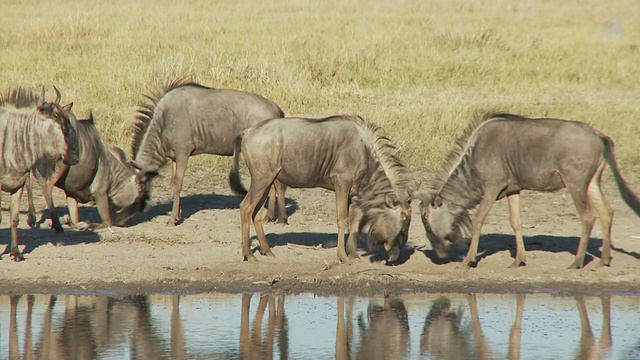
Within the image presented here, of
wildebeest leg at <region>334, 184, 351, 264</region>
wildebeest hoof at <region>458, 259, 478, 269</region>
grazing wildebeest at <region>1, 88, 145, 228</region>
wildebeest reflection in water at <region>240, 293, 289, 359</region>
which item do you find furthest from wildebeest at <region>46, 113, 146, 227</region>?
wildebeest hoof at <region>458, 259, 478, 269</region>

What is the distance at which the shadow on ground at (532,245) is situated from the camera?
35.7 feet

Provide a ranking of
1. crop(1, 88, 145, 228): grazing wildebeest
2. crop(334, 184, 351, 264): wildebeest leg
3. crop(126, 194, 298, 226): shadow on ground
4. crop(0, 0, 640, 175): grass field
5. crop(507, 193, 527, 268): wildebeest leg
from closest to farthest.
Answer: crop(334, 184, 351, 264): wildebeest leg → crop(507, 193, 527, 268): wildebeest leg → crop(1, 88, 145, 228): grazing wildebeest → crop(126, 194, 298, 226): shadow on ground → crop(0, 0, 640, 175): grass field

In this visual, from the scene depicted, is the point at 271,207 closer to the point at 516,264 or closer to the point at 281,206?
the point at 281,206

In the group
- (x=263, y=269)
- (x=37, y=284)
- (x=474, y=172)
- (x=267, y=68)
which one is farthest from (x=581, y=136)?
(x=267, y=68)

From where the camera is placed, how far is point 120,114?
16.1 m

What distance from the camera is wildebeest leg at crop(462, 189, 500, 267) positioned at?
1017 cm

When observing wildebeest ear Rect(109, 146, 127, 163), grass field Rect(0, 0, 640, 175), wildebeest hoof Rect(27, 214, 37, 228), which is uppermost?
grass field Rect(0, 0, 640, 175)

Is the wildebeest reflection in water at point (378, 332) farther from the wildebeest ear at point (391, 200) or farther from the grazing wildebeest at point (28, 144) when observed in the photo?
the grazing wildebeest at point (28, 144)

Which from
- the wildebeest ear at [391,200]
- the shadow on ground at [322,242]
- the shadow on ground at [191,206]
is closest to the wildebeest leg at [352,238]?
the shadow on ground at [322,242]

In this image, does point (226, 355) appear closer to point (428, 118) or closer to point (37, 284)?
point (37, 284)

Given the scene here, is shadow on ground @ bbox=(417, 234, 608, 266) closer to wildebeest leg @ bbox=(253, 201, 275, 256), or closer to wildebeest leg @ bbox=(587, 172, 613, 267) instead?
wildebeest leg @ bbox=(587, 172, 613, 267)

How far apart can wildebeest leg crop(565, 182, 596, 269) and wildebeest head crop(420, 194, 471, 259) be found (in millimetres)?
1118

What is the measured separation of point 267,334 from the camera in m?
7.67

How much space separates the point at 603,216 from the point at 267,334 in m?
4.14
